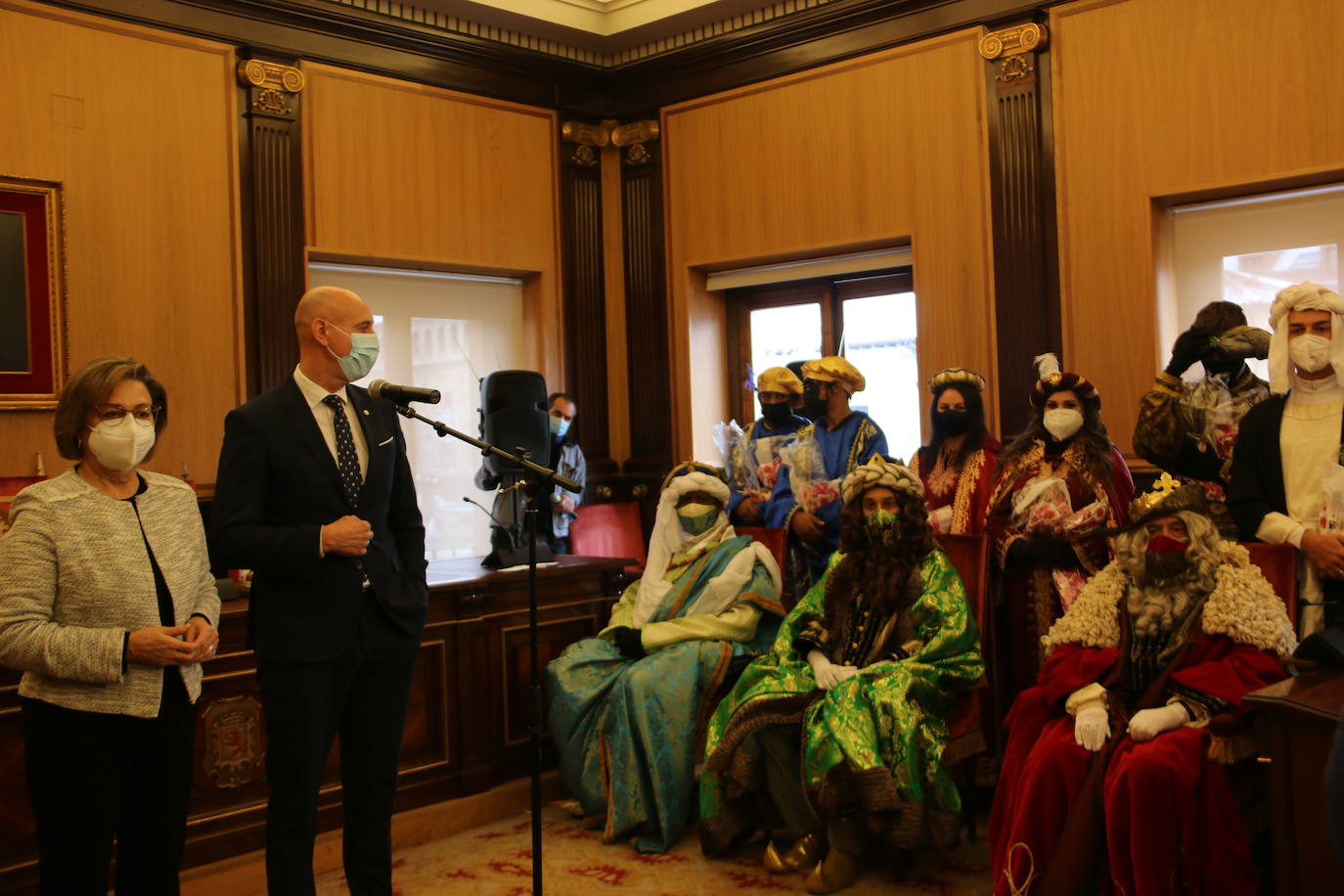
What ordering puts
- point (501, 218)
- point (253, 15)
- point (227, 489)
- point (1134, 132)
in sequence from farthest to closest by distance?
point (501, 218) → point (253, 15) → point (1134, 132) → point (227, 489)

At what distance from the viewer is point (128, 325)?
15.8ft

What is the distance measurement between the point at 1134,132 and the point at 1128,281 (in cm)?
62

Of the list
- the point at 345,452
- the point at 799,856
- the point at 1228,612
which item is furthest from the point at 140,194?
the point at 1228,612

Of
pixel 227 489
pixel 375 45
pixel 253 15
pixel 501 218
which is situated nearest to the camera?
pixel 227 489

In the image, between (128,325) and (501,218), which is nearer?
(128,325)

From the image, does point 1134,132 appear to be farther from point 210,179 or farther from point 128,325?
point 128,325

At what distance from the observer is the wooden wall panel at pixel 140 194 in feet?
15.0

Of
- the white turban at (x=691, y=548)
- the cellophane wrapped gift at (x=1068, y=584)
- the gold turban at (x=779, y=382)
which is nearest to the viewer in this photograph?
the cellophane wrapped gift at (x=1068, y=584)

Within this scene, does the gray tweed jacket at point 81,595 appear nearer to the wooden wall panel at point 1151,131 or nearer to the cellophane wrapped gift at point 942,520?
the cellophane wrapped gift at point 942,520

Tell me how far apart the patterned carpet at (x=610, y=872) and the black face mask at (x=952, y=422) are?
1407 mm

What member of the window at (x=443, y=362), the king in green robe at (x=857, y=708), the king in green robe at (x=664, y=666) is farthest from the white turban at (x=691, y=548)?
the window at (x=443, y=362)

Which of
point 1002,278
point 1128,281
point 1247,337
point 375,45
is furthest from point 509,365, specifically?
point 1247,337

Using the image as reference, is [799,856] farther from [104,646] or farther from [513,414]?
[104,646]

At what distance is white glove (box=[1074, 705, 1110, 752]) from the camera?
285cm
